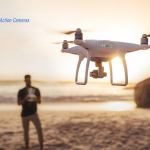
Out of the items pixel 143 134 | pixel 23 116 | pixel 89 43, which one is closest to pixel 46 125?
pixel 23 116

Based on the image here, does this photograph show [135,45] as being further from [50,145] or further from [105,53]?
[50,145]

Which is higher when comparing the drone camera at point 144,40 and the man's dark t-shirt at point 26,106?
the drone camera at point 144,40

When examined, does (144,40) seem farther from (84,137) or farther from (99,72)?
(84,137)

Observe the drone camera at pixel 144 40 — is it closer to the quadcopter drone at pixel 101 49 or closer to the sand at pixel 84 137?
the quadcopter drone at pixel 101 49

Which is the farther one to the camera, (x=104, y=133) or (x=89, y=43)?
(x=104, y=133)

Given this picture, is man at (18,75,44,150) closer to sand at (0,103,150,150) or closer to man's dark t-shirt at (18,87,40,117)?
man's dark t-shirt at (18,87,40,117)

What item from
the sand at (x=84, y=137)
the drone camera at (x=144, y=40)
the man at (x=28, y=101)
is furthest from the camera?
the drone camera at (x=144, y=40)

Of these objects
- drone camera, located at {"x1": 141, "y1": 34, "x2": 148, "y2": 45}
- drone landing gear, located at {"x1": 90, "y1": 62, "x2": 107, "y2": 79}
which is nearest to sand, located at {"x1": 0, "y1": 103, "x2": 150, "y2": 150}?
drone landing gear, located at {"x1": 90, "y1": 62, "x2": 107, "y2": 79}

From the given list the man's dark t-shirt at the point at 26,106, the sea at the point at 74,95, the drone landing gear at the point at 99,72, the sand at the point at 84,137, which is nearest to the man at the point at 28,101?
the man's dark t-shirt at the point at 26,106

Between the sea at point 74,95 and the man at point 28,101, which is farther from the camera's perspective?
the sea at point 74,95

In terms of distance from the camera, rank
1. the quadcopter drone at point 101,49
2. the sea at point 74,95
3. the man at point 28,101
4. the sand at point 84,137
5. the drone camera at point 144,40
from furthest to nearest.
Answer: the sea at point 74,95 < the drone camera at point 144,40 < the sand at point 84,137 < the quadcopter drone at point 101,49 < the man at point 28,101

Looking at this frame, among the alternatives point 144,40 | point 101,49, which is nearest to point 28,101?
point 101,49
